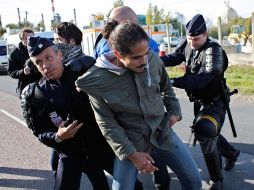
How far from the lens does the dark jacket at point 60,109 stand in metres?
2.88

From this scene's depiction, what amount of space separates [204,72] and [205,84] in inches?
4.4

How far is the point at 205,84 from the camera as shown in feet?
11.7

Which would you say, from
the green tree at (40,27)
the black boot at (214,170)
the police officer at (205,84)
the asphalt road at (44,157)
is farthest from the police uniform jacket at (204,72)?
the green tree at (40,27)

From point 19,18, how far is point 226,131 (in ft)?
211

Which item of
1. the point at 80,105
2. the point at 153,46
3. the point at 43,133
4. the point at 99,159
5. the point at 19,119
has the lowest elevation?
the point at 19,119

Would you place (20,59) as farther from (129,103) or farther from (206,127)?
(129,103)

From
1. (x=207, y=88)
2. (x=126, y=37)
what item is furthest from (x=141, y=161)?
(x=207, y=88)

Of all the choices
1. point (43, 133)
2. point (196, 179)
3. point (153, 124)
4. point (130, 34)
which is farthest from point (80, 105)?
point (196, 179)

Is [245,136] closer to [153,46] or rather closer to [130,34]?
[153,46]

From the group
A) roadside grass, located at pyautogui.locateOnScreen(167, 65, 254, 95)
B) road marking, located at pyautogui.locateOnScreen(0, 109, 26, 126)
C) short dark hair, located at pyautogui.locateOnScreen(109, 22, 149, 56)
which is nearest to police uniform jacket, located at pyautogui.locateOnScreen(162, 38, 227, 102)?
short dark hair, located at pyautogui.locateOnScreen(109, 22, 149, 56)

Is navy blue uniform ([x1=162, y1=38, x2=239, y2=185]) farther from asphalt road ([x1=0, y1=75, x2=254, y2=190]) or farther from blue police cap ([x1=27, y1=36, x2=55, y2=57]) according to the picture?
blue police cap ([x1=27, y1=36, x2=55, y2=57])

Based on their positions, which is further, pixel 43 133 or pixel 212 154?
pixel 212 154

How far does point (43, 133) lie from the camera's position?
9.63ft

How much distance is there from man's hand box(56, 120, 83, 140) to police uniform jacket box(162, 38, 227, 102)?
115 centimetres
